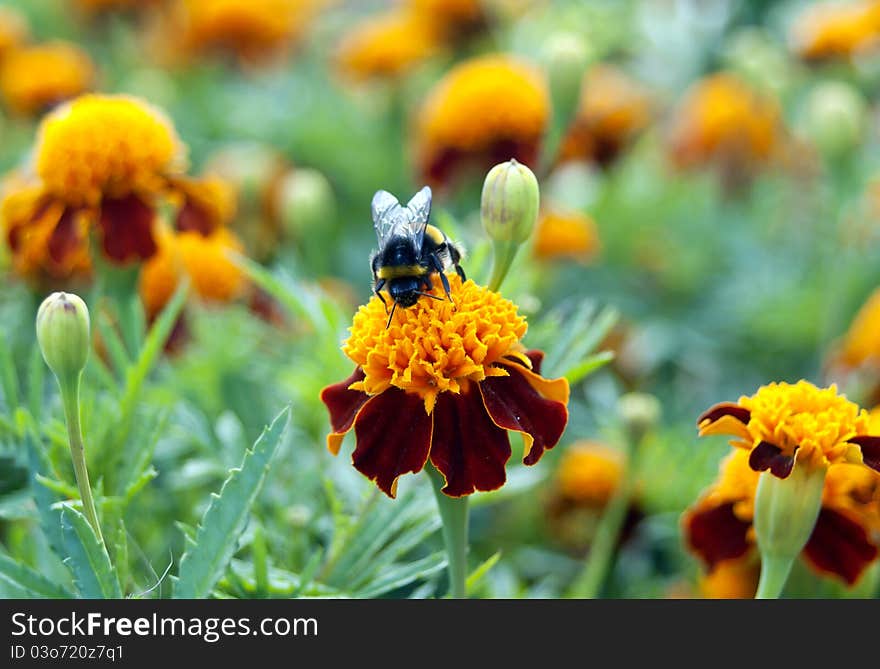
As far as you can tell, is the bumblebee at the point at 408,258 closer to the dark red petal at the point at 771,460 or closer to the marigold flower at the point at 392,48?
the dark red petal at the point at 771,460

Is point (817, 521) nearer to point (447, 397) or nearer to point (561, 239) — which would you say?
point (447, 397)

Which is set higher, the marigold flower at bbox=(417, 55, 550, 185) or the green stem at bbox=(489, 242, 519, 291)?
the marigold flower at bbox=(417, 55, 550, 185)

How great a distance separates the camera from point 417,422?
799mm

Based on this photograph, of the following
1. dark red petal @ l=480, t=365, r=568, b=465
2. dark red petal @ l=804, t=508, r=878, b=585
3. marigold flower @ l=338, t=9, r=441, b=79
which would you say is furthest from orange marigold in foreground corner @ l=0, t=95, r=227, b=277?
marigold flower @ l=338, t=9, r=441, b=79

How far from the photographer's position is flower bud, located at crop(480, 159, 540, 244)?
0.88 m

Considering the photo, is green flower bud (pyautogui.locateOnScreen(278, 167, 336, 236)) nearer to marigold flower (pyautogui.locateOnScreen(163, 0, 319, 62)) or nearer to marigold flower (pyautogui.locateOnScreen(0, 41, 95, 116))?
marigold flower (pyautogui.locateOnScreen(0, 41, 95, 116))

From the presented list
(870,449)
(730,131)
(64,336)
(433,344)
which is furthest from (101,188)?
(730,131)

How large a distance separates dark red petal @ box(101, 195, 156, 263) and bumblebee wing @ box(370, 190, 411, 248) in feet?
1.07

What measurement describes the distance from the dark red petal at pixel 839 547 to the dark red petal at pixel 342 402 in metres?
0.40

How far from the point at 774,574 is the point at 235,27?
6.56ft

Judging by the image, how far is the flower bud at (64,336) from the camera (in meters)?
0.78

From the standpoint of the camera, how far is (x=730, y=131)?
7.63 ft
